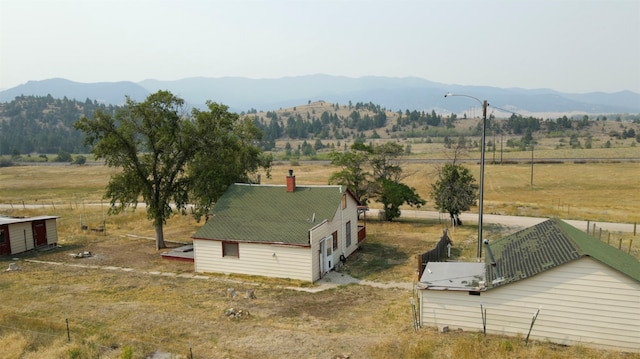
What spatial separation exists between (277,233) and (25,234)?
18716 millimetres

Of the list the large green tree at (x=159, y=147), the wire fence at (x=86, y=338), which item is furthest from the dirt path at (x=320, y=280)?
the wire fence at (x=86, y=338)

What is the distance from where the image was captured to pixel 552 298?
49.4 ft

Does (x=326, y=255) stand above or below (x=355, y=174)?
below

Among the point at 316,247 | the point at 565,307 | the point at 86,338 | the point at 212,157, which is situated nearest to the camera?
the point at 565,307

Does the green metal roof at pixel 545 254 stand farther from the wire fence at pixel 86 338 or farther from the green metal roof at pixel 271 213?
the wire fence at pixel 86 338

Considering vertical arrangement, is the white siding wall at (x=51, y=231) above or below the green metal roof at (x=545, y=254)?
below

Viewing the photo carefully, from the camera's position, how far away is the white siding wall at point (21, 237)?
98.8 ft

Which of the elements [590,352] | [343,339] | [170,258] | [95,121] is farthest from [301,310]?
[95,121]

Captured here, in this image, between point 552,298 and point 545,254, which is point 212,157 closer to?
point 545,254

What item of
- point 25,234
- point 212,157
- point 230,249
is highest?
point 212,157

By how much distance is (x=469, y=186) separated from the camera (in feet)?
119

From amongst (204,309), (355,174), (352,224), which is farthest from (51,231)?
(355,174)

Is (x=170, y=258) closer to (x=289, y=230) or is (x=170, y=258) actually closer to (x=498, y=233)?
(x=289, y=230)

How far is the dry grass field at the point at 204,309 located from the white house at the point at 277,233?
0.99 meters
